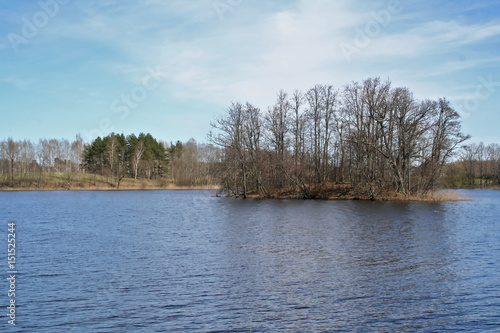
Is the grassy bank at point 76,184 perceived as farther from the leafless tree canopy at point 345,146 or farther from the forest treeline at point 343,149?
the leafless tree canopy at point 345,146

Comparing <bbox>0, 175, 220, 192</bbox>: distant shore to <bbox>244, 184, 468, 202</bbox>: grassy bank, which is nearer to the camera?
<bbox>244, 184, 468, 202</bbox>: grassy bank

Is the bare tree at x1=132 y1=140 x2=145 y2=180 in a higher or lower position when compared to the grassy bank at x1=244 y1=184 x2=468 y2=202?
higher

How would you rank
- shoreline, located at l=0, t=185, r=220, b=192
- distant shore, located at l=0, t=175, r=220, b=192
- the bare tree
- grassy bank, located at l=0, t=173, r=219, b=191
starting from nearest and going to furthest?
shoreline, located at l=0, t=185, r=220, b=192, distant shore, located at l=0, t=175, r=220, b=192, grassy bank, located at l=0, t=173, r=219, b=191, the bare tree

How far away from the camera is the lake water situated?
34.6ft

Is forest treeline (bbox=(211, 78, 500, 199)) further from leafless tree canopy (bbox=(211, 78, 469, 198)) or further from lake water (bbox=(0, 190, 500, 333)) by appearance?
lake water (bbox=(0, 190, 500, 333))

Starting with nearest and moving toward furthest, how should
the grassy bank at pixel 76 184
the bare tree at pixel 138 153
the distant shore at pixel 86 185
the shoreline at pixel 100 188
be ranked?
1. the shoreline at pixel 100 188
2. the distant shore at pixel 86 185
3. the grassy bank at pixel 76 184
4. the bare tree at pixel 138 153

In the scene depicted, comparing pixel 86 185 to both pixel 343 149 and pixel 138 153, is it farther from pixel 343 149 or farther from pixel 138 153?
pixel 343 149

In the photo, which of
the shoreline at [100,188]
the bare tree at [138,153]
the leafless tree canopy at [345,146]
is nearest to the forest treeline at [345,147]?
the leafless tree canopy at [345,146]

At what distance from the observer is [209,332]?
32.0 ft

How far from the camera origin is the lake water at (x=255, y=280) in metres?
10.5

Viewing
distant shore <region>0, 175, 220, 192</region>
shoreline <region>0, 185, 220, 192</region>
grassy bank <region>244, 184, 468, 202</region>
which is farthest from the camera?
distant shore <region>0, 175, 220, 192</region>

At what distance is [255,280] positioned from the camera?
14430mm

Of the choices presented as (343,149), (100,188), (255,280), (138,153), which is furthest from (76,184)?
(255,280)

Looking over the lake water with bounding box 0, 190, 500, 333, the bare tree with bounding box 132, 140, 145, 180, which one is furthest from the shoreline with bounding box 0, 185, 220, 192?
the lake water with bounding box 0, 190, 500, 333
